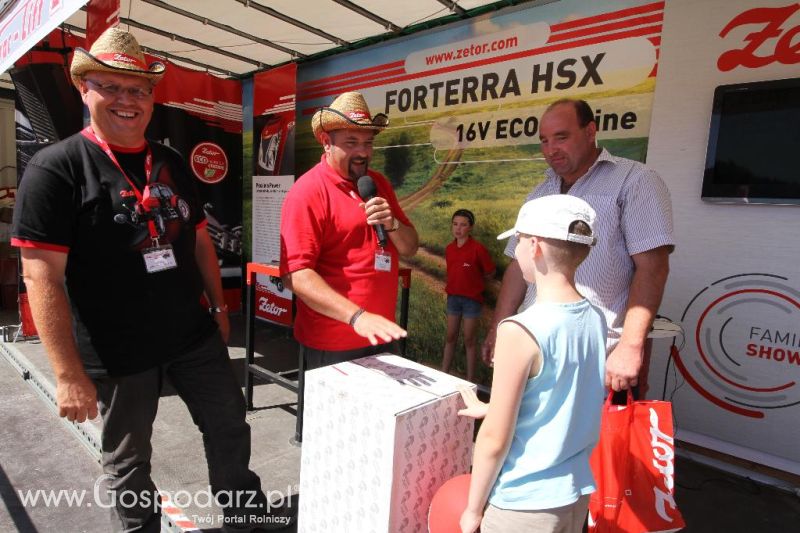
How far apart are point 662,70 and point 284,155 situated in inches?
154

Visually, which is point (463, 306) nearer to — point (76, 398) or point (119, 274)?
point (119, 274)

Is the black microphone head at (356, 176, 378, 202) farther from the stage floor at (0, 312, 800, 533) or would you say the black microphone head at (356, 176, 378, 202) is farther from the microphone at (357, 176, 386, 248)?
the stage floor at (0, 312, 800, 533)

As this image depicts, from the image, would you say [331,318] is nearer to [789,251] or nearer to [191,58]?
[789,251]

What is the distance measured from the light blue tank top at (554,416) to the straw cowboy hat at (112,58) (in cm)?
153

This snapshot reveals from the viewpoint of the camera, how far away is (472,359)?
4266mm

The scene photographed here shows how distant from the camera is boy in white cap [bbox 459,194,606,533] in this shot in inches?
46.1

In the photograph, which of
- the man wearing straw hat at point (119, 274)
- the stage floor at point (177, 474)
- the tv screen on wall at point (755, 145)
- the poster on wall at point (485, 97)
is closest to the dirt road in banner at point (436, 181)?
the poster on wall at point (485, 97)

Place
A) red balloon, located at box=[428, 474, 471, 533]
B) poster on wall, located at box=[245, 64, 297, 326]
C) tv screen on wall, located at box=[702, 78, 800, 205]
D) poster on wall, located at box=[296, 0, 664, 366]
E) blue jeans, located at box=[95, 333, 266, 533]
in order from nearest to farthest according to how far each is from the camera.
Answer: red balloon, located at box=[428, 474, 471, 533]
blue jeans, located at box=[95, 333, 266, 533]
tv screen on wall, located at box=[702, 78, 800, 205]
poster on wall, located at box=[296, 0, 664, 366]
poster on wall, located at box=[245, 64, 297, 326]

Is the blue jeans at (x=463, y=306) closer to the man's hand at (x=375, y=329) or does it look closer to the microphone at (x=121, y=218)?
the man's hand at (x=375, y=329)

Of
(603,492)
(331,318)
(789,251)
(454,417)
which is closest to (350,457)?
(454,417)

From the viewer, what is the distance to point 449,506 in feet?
4.36

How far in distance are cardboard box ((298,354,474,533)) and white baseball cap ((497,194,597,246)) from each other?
0.57 meters

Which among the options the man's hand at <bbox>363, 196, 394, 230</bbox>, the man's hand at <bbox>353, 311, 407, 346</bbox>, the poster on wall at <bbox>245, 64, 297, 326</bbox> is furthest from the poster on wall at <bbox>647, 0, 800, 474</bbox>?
the poster on wall at <bbox>245, 64, 297, 326</bbox>

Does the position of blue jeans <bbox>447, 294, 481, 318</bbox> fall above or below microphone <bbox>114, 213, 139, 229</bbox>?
below
